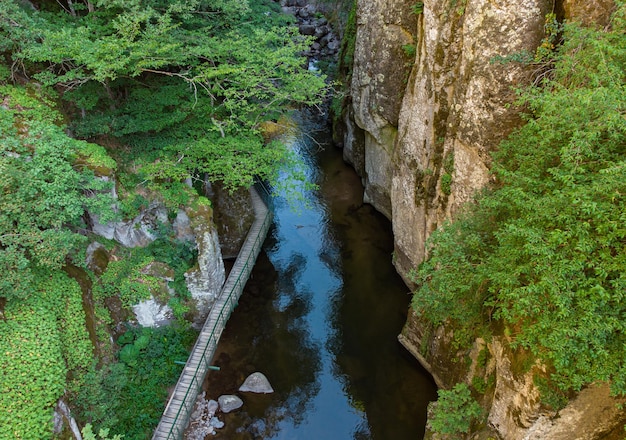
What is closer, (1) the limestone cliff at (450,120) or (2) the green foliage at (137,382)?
(1) the limestone cliff at (450,120)

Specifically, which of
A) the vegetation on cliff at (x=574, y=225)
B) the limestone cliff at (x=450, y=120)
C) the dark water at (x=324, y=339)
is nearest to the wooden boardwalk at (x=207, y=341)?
the dark water at (x=324, y=339)

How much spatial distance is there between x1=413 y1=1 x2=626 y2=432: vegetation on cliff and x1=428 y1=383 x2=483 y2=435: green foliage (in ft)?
9.83

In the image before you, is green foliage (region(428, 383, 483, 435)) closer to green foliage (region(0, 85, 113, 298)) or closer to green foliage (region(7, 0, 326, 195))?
green foliage (region(7, 0, 326, 195))

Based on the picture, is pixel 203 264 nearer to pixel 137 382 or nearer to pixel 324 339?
pixel 137 382

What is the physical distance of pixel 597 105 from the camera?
6.89 metres

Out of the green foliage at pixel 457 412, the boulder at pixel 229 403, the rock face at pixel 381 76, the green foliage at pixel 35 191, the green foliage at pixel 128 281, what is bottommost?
the boulder at pixel 229 403

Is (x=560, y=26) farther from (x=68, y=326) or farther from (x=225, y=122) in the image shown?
(x=68, y=326)

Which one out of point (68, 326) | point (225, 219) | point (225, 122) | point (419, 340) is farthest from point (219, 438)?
point (225, 122)

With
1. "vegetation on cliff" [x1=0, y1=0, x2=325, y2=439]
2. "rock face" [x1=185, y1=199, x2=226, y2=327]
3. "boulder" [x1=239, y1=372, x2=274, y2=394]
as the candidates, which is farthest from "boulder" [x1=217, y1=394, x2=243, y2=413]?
"rock face" [x1=185, y1=199, x2=226, y2=327]

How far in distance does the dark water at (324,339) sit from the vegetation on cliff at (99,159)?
3.11m

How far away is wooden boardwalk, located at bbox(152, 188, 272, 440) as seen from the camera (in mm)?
13516

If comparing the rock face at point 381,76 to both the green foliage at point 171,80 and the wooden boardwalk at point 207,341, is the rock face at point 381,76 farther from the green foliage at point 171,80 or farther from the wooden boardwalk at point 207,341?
the wooden boardwalk at point 207,341

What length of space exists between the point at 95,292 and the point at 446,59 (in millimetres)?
13724

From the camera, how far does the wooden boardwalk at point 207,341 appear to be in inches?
532
